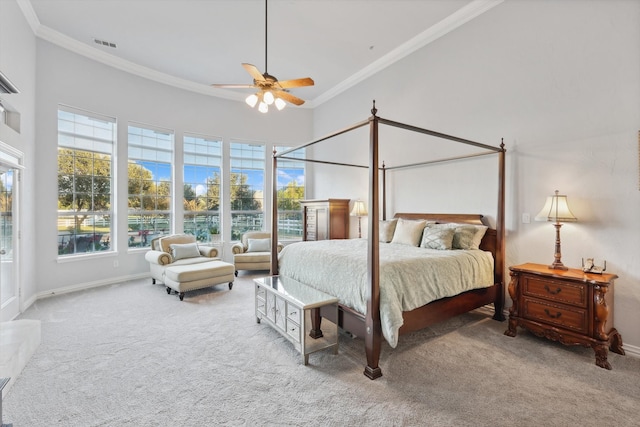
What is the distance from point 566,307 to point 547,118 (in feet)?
6.75

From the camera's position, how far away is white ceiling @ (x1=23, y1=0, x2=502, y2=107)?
3.87 meters

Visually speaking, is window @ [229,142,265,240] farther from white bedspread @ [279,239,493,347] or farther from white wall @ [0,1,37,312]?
white bedspread @ [279,239,493,347]

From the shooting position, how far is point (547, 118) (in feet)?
11.1

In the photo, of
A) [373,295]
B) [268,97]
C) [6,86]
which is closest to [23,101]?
[268,97]

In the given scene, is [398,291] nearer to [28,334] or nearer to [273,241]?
[273,241]

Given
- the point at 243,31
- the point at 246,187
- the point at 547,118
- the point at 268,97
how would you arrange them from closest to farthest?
the point at 547,118 → the point at 268,97 → the point at 243,31 → the point at 246,187

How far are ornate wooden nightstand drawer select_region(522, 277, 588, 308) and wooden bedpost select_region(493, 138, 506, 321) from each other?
0.57 meters

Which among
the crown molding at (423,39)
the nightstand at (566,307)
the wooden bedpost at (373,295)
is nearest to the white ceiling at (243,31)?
the crown molding at (423,39)

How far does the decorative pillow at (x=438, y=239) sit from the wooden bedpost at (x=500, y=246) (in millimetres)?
Answer: 562

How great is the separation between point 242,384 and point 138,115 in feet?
17.5

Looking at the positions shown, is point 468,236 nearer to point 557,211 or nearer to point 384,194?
point 557,211

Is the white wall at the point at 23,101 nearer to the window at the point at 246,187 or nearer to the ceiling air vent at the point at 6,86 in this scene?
the ceiling air vent at the point at 6,86

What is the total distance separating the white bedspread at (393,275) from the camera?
2494 millimetres

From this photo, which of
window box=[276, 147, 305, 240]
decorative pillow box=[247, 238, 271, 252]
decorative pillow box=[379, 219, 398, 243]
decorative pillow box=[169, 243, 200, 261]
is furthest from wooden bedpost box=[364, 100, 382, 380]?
window box=[276, 147, 305, 240]
